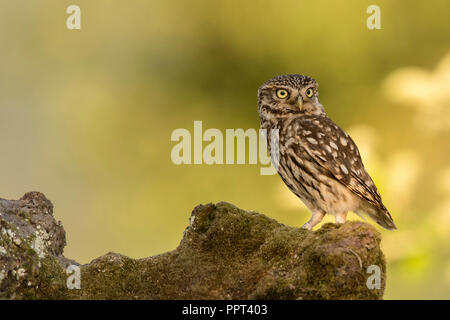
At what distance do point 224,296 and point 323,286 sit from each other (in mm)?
478

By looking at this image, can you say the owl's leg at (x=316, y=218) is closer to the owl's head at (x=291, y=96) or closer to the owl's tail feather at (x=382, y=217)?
the owl's tail feather at (x=382, y=217)

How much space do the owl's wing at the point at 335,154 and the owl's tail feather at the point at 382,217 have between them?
0.06 m

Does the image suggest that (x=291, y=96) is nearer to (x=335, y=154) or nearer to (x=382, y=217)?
(x=335, y=154)

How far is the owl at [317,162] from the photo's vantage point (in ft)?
14.1

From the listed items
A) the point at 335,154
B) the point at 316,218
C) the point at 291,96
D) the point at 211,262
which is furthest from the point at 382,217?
the point at 211,262

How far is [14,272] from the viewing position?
2.83m

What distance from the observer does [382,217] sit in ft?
14.6

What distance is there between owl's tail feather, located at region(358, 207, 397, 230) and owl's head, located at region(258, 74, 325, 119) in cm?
86

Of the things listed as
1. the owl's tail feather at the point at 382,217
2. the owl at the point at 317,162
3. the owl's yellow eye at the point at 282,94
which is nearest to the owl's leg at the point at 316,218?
the owl at the point at 317,162

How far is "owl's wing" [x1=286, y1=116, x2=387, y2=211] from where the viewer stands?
428cm

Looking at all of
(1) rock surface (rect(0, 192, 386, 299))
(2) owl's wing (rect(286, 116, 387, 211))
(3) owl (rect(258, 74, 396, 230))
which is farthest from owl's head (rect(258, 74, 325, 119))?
(1) rock surface (rect(0, 192, 386, 299))
